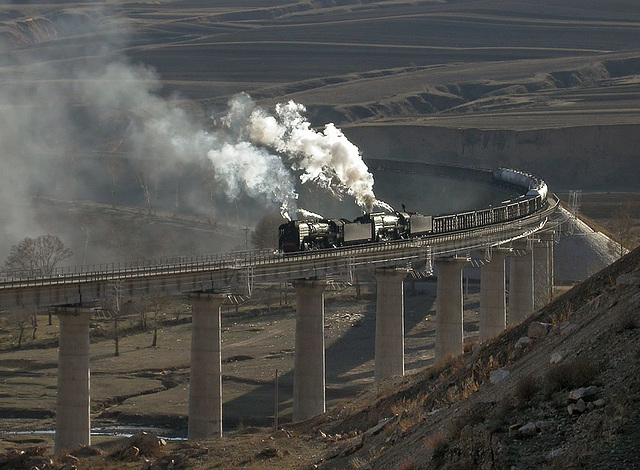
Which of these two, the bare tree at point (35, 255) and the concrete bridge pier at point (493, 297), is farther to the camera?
the bare tree at point (35, 255)

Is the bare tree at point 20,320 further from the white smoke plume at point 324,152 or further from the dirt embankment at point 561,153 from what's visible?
the dirt embankment at point 561,153

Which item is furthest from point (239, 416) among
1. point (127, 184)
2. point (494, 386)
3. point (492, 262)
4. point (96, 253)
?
point (127, 184)

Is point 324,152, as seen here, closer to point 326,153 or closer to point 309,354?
point 326,153

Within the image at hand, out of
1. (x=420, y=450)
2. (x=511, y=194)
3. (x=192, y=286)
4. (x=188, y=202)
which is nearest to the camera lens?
(x=420, y=450)

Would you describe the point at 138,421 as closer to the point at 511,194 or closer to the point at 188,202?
the point at 511,194

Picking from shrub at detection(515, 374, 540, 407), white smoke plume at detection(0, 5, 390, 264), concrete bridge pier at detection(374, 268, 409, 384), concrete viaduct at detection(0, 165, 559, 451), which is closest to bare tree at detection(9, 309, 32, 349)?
white smoke plume at detection(0, 5, 390, 264)

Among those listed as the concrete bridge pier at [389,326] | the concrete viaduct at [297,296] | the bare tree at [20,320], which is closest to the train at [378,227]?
the concrete viaduct at [297,296]

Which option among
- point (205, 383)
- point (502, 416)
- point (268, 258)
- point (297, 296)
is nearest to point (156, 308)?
point (297, 296)
